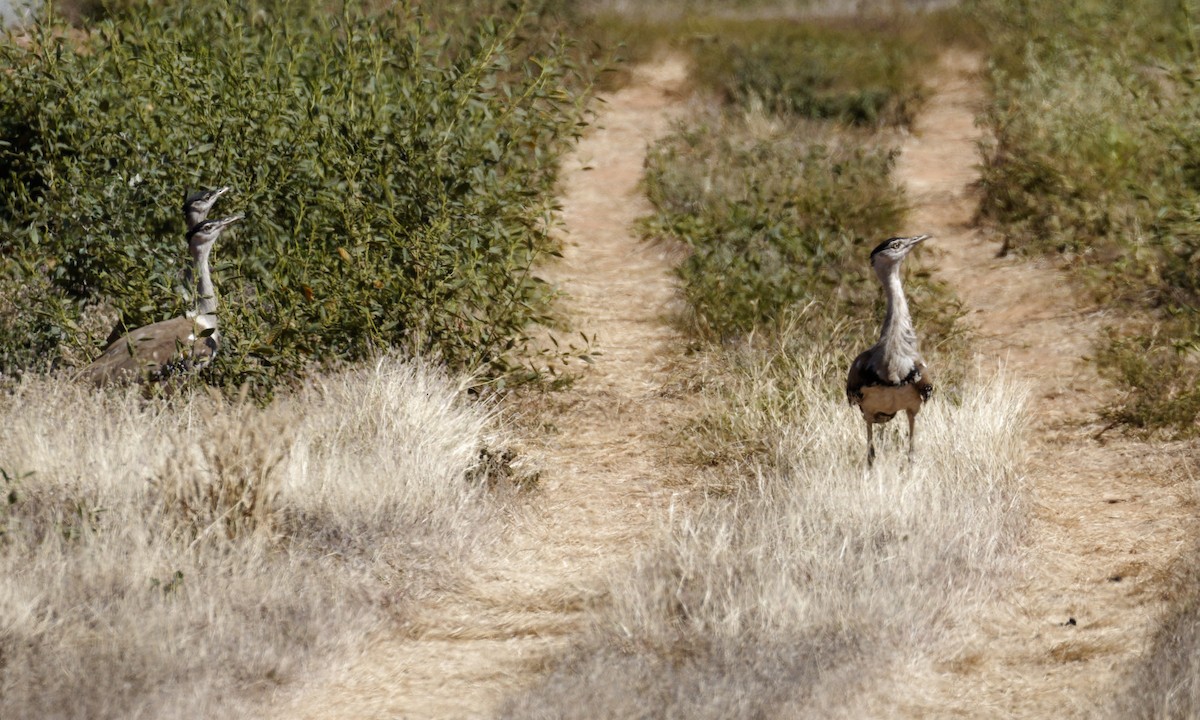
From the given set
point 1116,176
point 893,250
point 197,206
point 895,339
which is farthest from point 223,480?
point 1116,176

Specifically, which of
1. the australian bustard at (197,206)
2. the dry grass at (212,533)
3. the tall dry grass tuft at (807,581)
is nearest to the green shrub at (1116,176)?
the tall dry grass tuft at (807,581)

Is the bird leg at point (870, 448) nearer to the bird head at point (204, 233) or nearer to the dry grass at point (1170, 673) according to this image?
the dry grass at point (1170, 673)

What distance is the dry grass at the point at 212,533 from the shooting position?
450 centimetres

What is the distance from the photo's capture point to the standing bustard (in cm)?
588

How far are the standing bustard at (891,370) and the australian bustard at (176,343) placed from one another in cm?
294

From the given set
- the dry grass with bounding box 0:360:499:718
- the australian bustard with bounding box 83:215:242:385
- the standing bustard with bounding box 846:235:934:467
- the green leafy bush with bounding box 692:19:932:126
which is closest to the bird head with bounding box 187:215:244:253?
the australian bustard with bounding box 83:215:242:385

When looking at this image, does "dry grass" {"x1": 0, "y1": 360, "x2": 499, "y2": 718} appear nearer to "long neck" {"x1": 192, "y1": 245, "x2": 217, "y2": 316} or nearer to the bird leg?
"long neck" {"x1": 192, "y1": 245, "x2": 217, "y2": 316}

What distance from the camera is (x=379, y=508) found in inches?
220

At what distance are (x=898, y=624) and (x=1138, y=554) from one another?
1.44m

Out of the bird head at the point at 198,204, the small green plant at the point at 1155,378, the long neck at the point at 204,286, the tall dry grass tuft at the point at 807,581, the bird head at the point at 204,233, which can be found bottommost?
the small green plant at the point at 1155,378

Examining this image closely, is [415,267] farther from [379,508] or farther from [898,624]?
[898,624]

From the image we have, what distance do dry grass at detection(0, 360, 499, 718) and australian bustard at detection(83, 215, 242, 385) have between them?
7.0 inches

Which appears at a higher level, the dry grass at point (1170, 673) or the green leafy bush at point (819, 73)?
the green leafy bush at point (819, 73)

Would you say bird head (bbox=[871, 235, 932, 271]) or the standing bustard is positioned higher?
bird head (bbox=[871, 235, 932, 271])
